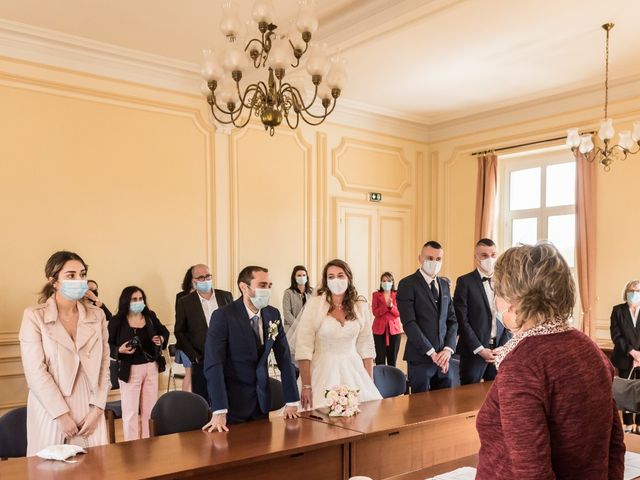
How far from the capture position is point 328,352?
13.0 ft

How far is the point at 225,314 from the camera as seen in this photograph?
10.5 feet

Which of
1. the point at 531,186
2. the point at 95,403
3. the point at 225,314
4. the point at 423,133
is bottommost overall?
the point at 95,403

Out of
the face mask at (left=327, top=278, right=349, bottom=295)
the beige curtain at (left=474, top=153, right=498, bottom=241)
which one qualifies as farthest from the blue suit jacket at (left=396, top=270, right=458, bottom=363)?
the beige curtain at (left=474, top=153, right=498, bottom=241)

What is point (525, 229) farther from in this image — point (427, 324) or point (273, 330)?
point (273, 330)

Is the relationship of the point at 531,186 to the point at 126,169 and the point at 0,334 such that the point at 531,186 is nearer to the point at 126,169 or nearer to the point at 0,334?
the point at 126,169

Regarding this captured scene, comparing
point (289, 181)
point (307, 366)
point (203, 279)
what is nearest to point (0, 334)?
point (203, 279)

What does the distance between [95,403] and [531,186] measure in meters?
6.51

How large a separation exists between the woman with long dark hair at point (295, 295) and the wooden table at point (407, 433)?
3150 mm

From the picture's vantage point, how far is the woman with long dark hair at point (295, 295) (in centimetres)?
662

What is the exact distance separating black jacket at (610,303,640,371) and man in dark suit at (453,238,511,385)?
1.96 metres

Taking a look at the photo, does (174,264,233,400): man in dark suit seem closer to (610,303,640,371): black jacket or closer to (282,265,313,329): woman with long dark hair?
(282,265,313,329): woman with long dark hair

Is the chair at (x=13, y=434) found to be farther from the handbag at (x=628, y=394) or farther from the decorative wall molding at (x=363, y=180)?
the decorative wall molding at (x=363, y=180)

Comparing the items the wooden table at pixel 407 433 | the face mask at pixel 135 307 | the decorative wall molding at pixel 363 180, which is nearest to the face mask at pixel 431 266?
the wooden table at pixel 407 433

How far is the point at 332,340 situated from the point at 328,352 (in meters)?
0.09
